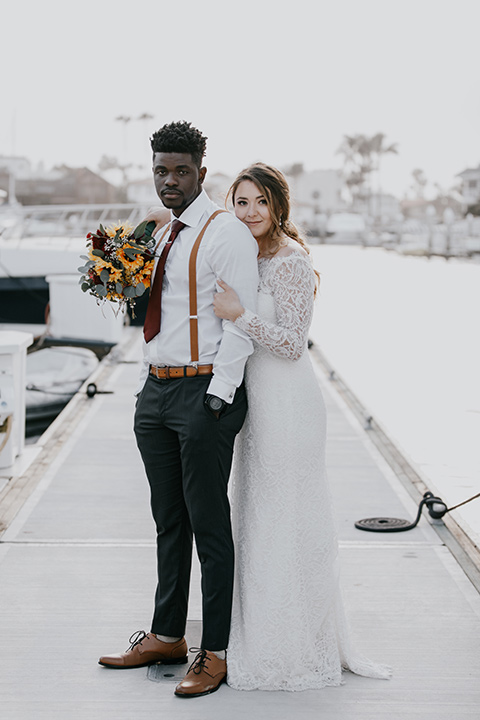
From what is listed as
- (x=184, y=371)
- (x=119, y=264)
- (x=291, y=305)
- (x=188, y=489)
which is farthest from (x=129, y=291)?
(x=188, y=489)

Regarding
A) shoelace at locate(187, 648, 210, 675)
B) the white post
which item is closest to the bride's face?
shoelace at locate(187, 648, 210, 675)

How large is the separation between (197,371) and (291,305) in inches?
15.6

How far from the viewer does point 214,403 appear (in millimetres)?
3176

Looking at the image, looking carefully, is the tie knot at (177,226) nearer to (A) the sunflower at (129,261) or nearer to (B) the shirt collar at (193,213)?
(B) the shirt collar at (193,213)

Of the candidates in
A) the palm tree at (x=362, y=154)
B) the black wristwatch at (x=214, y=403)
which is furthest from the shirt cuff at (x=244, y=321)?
the palm tree at (x=362, y=154)

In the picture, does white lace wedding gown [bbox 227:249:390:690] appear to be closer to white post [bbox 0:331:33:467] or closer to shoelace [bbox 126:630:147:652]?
shoelace [bbox 126:630:147:652]

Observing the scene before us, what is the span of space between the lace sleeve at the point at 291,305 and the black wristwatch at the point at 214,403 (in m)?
0.24

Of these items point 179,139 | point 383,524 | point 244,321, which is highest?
point 179,139

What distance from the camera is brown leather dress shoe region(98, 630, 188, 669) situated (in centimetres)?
349

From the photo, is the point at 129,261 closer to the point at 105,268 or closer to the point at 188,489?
the point at 105,268

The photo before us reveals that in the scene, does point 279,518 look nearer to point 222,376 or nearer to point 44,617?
point 222,376

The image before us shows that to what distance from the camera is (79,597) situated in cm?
425

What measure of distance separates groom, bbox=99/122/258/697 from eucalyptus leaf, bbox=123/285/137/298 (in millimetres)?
128

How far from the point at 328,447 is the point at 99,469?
1.89 m
